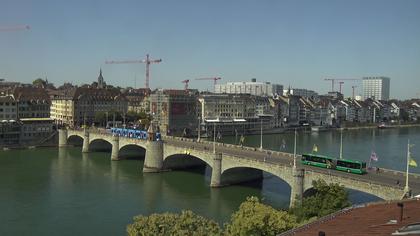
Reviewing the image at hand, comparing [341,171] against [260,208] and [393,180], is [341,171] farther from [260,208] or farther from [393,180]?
[260,208]

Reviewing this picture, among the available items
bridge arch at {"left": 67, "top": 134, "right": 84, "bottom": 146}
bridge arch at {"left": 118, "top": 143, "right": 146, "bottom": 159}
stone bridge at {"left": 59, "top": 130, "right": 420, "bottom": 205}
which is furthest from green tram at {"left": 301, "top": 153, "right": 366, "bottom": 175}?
bridge arch at {"left": 67, "top": 134, "right": 84, "bottom": 146}

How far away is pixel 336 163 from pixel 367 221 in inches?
1158

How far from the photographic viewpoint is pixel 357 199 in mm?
45250

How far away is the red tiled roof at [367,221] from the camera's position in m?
15.3

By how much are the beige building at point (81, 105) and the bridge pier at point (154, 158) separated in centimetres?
6086

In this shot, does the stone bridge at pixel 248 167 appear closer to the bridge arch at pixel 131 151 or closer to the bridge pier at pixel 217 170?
the bridge pier at pixel 217 170

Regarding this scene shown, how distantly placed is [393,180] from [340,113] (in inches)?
6218

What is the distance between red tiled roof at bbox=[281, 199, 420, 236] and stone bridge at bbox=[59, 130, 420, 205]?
48.0ft

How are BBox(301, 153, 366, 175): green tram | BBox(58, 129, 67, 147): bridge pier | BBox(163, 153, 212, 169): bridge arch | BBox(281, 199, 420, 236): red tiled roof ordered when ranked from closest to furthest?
BBox(281, 199, 420, 236): red tiled roof, BBox(301, 153, 366, 175): green tram, BBox(163, 153, 212, 169): bridge arch, BBox(58, 129, 67, 147): bridge pier

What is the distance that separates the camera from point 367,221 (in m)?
16.9

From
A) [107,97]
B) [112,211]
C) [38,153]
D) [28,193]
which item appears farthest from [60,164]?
[107,97]

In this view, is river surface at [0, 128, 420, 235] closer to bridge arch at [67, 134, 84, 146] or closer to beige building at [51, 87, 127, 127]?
bridge arch at [67, 134, 84, 146]

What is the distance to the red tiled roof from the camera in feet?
50.1

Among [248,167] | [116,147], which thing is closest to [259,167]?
[248,167]
